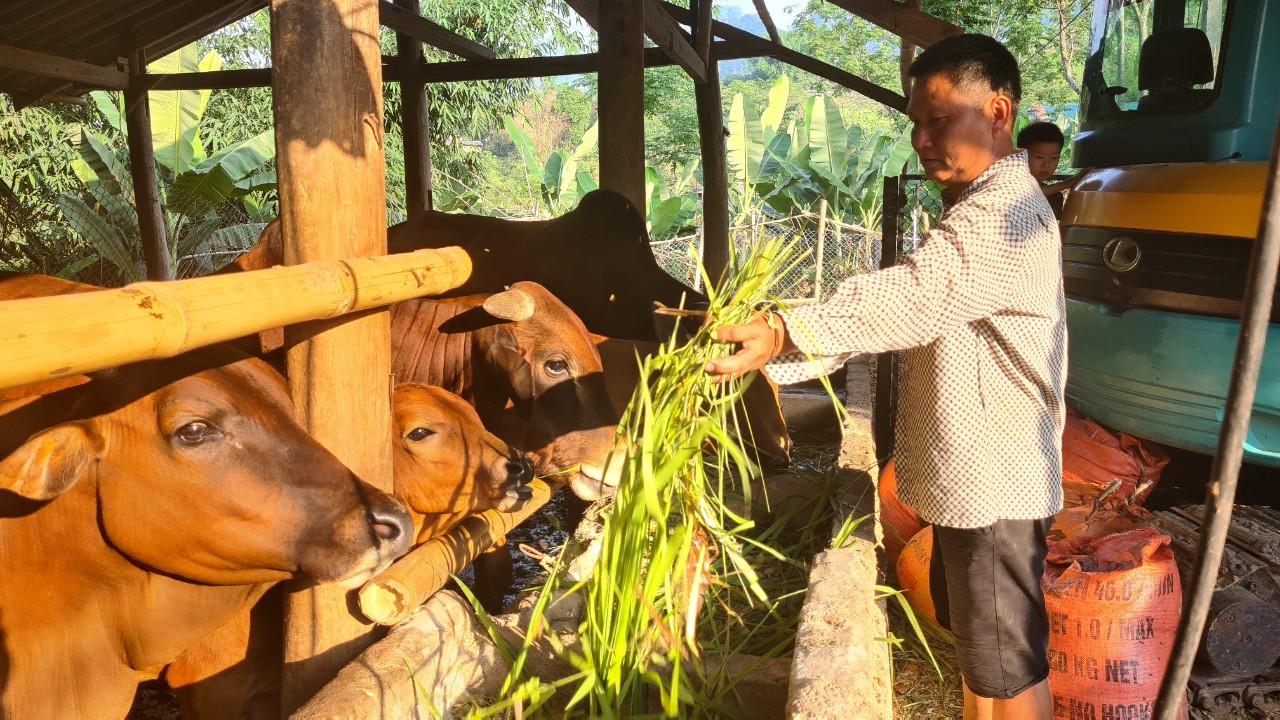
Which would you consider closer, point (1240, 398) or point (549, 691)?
point (1240, 398)

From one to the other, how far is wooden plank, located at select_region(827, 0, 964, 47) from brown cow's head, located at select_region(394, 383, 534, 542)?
332cm

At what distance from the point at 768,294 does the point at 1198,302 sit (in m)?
1.96

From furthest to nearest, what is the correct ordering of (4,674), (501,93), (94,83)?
1. (501,93)
2. (94,83)
3. (4,674)

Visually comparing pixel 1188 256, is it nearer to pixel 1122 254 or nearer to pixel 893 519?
pixel 1122 254

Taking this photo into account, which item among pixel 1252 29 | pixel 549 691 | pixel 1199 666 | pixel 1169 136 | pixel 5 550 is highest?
pixel 1252 29

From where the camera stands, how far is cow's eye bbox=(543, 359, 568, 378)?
12.5 ft

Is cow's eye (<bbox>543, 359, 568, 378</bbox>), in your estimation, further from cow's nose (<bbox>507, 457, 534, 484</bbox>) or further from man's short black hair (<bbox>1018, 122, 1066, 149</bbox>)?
man's short black hair (<bbox>1018, 122, 1066, 149</bbox>)

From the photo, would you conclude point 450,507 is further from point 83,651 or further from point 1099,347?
point 1099,347

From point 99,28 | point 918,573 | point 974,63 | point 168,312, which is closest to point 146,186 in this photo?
point 99,28

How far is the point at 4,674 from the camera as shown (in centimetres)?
217

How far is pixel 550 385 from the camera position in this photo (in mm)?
3797

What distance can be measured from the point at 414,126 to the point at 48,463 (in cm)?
711

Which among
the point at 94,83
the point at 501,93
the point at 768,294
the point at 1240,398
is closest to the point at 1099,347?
the point at 768,294

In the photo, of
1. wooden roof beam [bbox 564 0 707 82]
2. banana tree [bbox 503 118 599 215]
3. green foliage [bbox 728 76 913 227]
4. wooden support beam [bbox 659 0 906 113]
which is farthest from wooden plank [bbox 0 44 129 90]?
green foliage [bbox 728 76 913 227]
